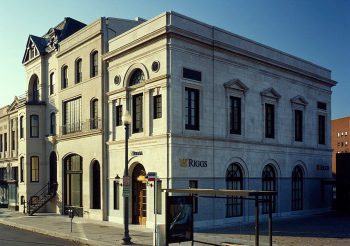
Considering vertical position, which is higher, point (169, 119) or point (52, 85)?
point (52, 85)

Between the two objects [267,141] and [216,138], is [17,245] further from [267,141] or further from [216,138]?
[267,141]

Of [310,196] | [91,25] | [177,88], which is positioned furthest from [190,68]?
[310,196]

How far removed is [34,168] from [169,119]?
1720 centimetres

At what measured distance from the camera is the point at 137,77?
83.0ft

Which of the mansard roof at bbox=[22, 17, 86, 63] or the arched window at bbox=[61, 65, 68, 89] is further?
the mansard roof at bbox=[22, 17, 86, 63]

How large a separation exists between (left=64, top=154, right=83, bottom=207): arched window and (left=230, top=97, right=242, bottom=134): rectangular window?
460 inches

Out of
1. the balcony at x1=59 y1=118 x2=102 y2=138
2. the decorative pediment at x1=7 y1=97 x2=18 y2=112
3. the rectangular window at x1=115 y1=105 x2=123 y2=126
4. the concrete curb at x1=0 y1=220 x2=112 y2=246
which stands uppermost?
the decorative pediment at x1=7 y1=97 x2=18 y2=112

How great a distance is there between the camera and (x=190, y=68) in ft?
77.3

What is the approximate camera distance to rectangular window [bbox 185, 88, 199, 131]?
23.5 metres

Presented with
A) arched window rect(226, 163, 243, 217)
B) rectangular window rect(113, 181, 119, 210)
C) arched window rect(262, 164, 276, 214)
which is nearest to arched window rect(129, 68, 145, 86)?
rectangular window rect(113, 181, 119, 210)

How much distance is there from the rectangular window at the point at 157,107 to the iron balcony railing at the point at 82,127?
5595 mm

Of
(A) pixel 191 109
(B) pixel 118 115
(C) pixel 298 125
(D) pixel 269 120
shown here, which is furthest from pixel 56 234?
(C) pixel 298 125

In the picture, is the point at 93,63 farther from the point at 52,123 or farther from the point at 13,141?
the point at 13,141

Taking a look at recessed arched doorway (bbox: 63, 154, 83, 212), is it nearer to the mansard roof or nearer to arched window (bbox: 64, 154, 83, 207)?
arched window (bbox: 64, 154, 83, 207)
